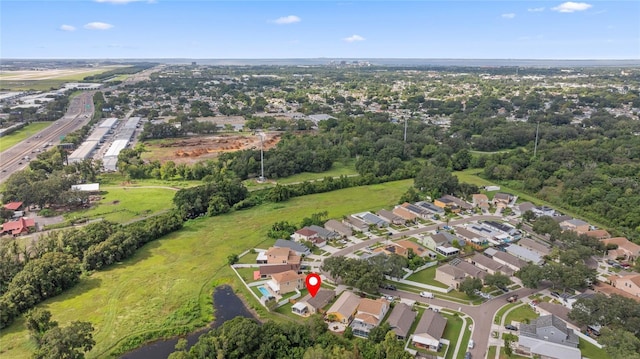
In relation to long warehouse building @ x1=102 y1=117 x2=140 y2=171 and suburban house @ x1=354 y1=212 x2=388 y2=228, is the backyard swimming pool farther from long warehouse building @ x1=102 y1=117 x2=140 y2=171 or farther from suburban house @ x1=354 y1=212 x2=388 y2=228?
long warehouse building @ x1=102 y1=117 x2=140 y2=171

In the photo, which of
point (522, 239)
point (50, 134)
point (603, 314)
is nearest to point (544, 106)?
point (522, 239)

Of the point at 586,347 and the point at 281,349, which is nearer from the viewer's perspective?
the point at 281,349

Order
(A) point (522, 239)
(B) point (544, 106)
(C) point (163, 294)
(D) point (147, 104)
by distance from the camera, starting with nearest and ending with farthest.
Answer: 1. (C) point (163, 294)
2. (A) point (522, 239)
3. (B) point (544, 106)
4. (D) point (147, 104)

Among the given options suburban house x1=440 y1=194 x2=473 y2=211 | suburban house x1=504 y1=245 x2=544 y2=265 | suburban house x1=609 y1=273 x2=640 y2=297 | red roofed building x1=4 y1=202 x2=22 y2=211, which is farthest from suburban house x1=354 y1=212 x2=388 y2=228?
red roofed building x1=4 y1=202 x2=22 y2=211

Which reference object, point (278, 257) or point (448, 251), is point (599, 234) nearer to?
point (448, 251)

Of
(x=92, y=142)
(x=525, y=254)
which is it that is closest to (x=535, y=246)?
(x=525, y=254)

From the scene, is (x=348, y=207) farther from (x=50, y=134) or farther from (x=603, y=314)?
(x=50, y=134)
